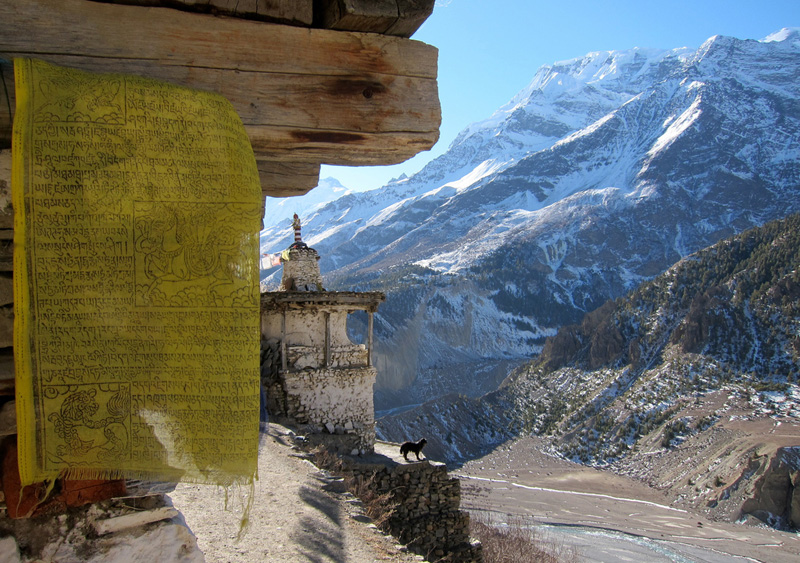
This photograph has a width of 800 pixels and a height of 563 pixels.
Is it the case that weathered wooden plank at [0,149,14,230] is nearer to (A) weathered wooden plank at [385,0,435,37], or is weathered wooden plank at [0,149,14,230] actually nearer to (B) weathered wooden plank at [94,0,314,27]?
(B) weathered wooden plank at [94,0,314,27]

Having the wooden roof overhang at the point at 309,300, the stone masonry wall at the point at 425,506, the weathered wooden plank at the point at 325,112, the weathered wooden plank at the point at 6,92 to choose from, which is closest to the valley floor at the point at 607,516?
the stone masonry wall at the point at 425,506

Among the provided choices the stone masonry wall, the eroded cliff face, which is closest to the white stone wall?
the stone masonry wall

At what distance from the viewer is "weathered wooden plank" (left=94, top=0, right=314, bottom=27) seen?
9.70 feet

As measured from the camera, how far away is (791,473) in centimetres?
2856

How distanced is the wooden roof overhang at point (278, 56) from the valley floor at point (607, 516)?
19.3 meters

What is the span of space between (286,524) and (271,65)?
236 inches

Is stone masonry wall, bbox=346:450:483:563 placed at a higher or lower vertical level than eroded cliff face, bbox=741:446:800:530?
higher

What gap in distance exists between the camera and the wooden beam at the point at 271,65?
280 cm

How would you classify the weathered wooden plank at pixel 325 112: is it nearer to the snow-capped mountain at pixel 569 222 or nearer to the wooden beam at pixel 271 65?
the wooden beam at pixel 271 65

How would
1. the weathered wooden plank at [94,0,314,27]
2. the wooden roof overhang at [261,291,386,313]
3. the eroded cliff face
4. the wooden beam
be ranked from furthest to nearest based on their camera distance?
1. the eroded cliff face
2. the wooden roof overhang at [261,291,386,313]
3. the weathered wooden plank at [94,0,314,27]
4. the wooden beam

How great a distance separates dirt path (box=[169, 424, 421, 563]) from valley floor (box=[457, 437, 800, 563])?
516 inches

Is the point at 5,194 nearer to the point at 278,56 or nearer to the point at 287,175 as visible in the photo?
the point at 278,56

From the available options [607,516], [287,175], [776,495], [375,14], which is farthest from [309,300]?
[776,495]

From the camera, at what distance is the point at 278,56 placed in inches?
121
